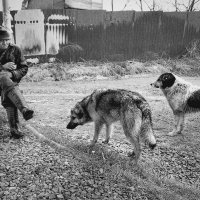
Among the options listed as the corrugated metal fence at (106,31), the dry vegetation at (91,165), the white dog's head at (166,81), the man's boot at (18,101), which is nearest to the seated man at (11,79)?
the man's boot at (18,101)

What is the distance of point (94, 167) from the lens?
13.6ft

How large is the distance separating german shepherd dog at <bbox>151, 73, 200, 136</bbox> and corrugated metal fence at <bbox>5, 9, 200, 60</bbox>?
309 inches

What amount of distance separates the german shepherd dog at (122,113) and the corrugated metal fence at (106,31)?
26.3ft

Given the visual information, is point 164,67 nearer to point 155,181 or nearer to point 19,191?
point 155,181

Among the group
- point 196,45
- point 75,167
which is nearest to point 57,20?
point 196,45

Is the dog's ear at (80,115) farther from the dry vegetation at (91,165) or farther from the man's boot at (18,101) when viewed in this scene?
the man's boot at (18,101)

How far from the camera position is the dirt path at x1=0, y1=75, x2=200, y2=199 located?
3.53m

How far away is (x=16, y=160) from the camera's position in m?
4.16

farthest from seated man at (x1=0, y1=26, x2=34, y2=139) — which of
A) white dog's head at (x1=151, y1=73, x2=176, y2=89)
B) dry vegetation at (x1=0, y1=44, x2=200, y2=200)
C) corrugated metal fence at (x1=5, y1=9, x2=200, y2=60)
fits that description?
corrugated metal fence at (x1=5, y1=9, x2=200, y2=60)

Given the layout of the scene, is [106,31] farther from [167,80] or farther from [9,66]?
[9,66]

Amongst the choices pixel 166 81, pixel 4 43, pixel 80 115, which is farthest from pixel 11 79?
pixel 166 81

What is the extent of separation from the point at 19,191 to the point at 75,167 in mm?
957

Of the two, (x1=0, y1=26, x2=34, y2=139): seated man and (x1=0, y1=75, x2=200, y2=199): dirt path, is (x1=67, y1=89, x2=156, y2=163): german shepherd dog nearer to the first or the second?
(x1=0, y1=75, x2=200, y2=199): dirt path

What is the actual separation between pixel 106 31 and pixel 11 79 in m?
9.67
